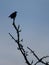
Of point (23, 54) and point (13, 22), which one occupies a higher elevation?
point (13, 22)

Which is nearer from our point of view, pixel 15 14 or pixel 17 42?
pixel 17 42

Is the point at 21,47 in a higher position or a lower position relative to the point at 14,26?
lower

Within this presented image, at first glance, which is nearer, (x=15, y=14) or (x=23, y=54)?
(x=23, y=54)

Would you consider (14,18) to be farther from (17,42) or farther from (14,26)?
(17,42)

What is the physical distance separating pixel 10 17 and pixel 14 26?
94cm

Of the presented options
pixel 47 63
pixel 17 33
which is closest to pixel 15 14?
pixel 17 33

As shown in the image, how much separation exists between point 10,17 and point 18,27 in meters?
1.11

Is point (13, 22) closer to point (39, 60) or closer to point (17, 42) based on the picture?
point (17, 42)

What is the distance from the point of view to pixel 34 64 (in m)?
13.3

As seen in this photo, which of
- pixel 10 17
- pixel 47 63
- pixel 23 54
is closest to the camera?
pixel 47 63

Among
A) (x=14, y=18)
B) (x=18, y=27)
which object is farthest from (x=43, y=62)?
(x=14, y=18)

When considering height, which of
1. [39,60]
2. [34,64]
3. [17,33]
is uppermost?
[17,33]

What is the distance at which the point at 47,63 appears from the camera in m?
11.7

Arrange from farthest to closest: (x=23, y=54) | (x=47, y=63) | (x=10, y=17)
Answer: (x=10, y=17)
(x=23, y=54)
(x=47, y=63)
